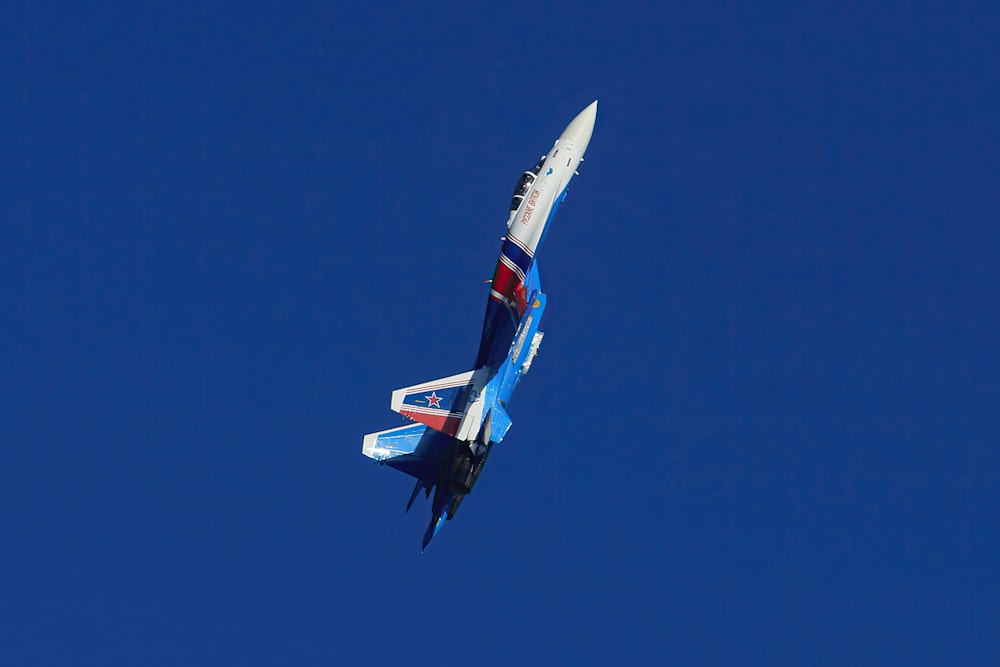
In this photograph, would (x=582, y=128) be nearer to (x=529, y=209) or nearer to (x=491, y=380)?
(x=529, y=209)

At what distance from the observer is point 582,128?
227ft

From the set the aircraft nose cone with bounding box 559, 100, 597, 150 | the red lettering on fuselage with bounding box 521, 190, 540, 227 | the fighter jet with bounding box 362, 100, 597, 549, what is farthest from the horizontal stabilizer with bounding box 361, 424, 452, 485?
the aircraft nose cone with bounding box 559, 100, 597, 150

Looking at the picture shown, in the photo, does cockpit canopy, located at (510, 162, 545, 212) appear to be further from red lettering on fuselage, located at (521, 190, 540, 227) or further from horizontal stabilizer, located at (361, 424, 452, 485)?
horizontal stabilizer, located at (361, 424, 452, 485)

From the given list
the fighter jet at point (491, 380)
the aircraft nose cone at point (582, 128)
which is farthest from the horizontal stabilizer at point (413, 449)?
the aircraft nose cone at point (582, 128)

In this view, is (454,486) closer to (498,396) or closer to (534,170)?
(498,396)

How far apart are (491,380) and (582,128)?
12.0 metres

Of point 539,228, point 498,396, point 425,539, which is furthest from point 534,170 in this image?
point 425,539

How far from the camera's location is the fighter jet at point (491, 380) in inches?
2552

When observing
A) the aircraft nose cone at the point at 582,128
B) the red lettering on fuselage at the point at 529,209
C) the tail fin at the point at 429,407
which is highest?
the aircraft nose cone at the point at 582,128

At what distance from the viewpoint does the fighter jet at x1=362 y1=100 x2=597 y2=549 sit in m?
64.8

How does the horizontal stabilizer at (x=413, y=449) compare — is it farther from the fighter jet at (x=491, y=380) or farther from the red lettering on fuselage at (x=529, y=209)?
the red lettering on fuselage at (x=529, y=209)

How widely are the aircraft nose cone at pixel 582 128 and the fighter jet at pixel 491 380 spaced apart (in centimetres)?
4

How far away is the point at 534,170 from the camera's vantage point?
6850cm

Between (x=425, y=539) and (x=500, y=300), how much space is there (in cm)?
1113
